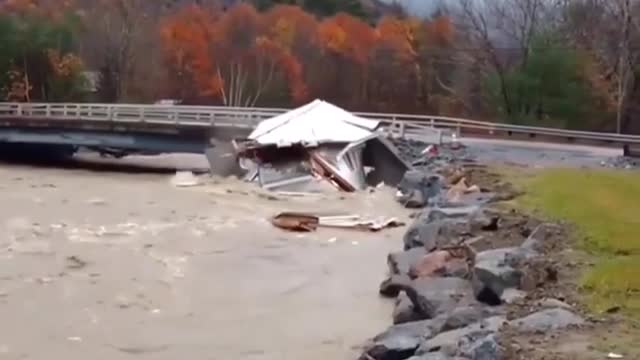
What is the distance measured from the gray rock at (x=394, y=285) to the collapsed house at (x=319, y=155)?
21191mm

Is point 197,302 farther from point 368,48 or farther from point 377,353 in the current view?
point 368,48

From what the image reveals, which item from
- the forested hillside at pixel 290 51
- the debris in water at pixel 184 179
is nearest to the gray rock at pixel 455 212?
the debris in water at pixel 184 179

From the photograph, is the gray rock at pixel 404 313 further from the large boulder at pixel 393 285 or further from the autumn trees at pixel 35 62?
the autumn trees at pixel 35 62

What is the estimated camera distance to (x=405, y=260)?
19031 mm

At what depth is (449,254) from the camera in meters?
16.8

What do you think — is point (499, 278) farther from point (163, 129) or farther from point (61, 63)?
point (61, 63)

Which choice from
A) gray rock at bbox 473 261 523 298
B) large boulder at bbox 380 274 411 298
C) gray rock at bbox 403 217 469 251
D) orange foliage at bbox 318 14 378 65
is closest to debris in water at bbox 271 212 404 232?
gray rock at bbox 403 217 469 251

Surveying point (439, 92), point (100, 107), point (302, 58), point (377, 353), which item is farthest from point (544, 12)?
point (377, 353)

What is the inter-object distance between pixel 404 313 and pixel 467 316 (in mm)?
2999

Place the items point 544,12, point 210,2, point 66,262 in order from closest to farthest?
point 66,262, point 544,12, point 210,2

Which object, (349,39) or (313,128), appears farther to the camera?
(349,39)

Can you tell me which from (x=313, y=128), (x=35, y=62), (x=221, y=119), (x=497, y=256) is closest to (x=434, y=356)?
(x=497, y=256)

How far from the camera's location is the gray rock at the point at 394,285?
16.7 meters

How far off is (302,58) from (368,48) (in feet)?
15.5
